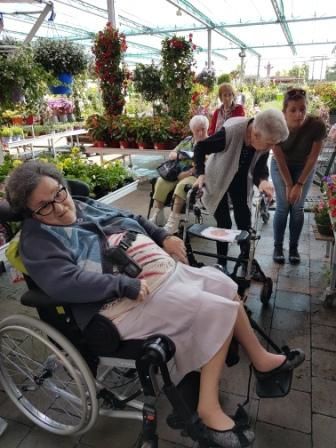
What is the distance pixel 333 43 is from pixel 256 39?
2.82 metres

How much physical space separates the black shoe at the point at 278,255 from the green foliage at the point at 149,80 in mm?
3620

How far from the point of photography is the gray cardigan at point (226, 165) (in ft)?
6.60

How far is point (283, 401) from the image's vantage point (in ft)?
4.85

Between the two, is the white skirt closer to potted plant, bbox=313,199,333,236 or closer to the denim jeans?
potted plant, bbox=313,199,333,236

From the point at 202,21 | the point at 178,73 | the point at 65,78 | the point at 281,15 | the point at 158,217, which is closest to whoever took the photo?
the point at 65,78

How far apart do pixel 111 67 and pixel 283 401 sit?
425 centimetres

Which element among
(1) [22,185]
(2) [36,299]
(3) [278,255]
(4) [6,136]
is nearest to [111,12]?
(4) [6,136]

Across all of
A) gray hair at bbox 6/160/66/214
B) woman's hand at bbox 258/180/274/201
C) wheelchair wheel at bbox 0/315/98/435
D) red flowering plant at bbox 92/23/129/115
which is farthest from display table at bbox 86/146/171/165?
gray hair at bbox 6/160/66/214

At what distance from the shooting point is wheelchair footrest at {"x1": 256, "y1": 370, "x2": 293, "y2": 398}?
1307 mm

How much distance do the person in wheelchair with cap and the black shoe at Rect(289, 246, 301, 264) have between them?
1.38 metres

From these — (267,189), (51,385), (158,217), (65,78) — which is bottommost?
(51,385)

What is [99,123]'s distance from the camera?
4.44 meters

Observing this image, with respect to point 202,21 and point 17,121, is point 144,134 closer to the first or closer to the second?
point 17,121

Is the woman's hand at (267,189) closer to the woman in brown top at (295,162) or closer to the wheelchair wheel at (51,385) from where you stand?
the woman in brown top at (295,162)
